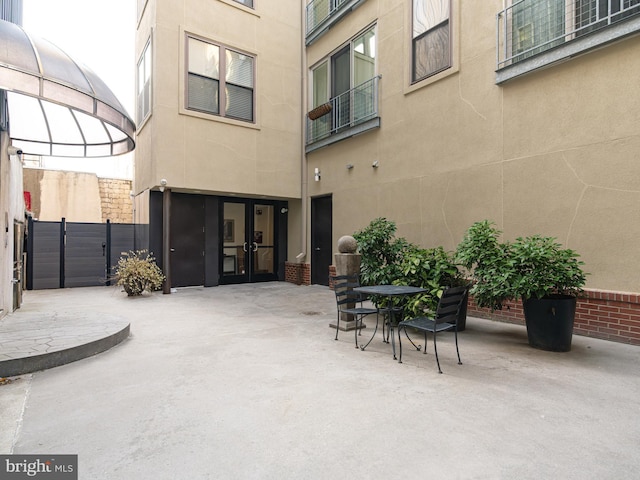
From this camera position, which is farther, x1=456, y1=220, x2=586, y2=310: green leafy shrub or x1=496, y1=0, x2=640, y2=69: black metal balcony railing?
x1=496, y1=0, x2=640, y2=69: black metal balcony railing

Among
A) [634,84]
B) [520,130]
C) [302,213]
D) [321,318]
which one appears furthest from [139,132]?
[634,84]

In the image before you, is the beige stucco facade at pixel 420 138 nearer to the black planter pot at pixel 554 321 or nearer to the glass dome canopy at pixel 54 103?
the black planter pot at pixel 554 321

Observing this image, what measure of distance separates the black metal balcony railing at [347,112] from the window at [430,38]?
118cm

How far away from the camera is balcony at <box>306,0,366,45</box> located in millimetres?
9922

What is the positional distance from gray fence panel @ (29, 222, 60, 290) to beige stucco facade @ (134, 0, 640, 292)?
2591mm

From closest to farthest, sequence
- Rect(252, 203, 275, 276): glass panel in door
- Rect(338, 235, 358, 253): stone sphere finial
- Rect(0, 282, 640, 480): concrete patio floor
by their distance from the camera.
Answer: Rect(0, 282, 640, 480): concrete patio floor
Rect(338, 235, 358, 253): stone sphere finial
Rect(252, 203, 275, 276): glass panel in door

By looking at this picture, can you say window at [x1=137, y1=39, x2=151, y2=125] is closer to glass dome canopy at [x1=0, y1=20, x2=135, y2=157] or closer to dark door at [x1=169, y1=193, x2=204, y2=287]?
dark door at [x1=169, y1=193, x2=204, y2=287]

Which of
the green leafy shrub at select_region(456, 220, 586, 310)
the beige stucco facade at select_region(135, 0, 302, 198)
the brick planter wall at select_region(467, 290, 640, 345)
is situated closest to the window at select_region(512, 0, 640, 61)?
the green leafy shrub at select_region(456, 220, 586, 310)

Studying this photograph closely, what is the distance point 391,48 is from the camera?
8.65 meters

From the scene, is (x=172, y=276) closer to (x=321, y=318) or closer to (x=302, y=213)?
(x=302, y=213)

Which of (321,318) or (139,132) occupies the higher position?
(139,132)

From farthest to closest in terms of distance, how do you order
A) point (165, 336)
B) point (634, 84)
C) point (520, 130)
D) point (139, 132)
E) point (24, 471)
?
point (139, 132) < point (520, 130) < point (165, 336) < point (634, 84) < point (24, 471)

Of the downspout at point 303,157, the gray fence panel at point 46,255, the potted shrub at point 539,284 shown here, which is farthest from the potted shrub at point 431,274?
the gray fence panel at point 46,255

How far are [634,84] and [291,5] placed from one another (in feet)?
32.2
